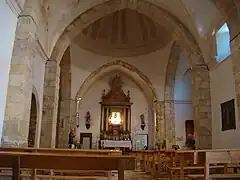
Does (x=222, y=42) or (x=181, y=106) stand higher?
(x=222, y=42)

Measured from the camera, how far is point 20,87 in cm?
553

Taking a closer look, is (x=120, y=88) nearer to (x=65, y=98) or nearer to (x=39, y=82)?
(x=65, y=98)

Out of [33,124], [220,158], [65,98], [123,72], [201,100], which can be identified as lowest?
[220,158]

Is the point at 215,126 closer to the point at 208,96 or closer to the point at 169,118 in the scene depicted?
the point at 208,96

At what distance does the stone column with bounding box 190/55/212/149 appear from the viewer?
27.2 feet

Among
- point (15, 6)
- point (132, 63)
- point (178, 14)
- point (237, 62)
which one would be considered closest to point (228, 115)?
point (237, 62)

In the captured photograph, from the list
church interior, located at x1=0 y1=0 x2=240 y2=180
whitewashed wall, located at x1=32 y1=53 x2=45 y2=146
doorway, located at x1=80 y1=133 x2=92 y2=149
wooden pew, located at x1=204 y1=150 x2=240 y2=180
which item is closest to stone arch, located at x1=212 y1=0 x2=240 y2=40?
church interior, located at x1=0 y1=0 x2=240 y2=180

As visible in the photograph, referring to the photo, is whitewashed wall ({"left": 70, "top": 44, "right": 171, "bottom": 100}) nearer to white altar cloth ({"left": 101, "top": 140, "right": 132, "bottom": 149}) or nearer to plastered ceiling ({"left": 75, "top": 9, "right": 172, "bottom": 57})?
plastered ceiling ({"left": 75, "top": 9, "right": 172, "bottom": 57})

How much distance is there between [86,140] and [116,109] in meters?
2.61

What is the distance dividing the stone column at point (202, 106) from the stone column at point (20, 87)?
206 inches

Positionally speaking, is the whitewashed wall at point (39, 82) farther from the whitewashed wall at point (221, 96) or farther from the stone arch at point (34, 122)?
the whitewashed wall at point (221, 96)

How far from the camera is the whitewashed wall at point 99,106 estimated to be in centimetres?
1611

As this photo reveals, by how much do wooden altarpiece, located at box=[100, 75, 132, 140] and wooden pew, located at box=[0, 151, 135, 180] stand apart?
1395 centimetres

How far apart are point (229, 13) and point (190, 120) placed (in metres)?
9.37
